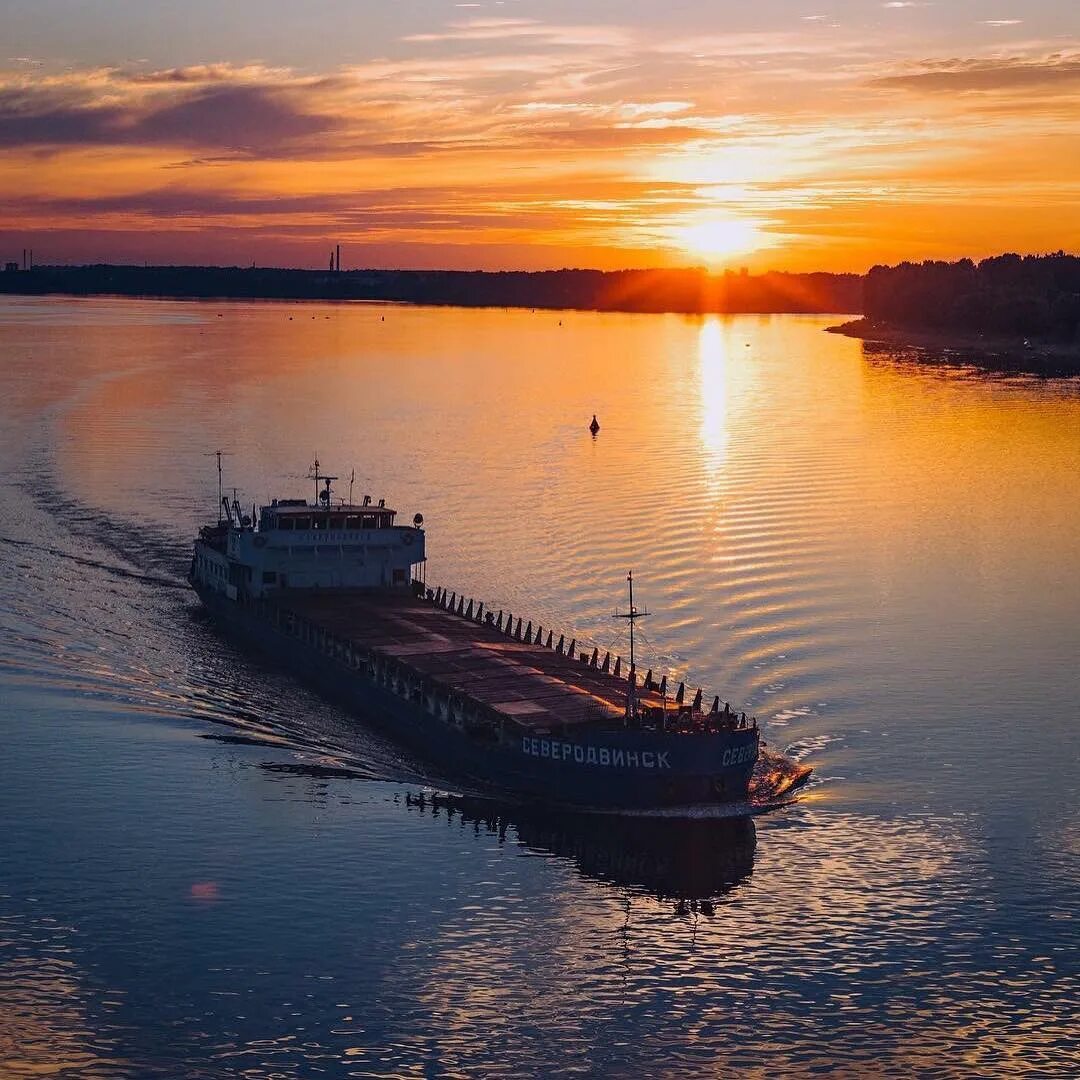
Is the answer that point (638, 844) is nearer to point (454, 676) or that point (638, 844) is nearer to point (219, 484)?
point (454, 676)

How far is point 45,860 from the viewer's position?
47.7m

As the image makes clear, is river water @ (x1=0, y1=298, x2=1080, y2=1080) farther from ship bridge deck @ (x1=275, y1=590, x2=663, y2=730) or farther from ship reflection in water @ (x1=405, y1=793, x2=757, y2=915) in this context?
ship bridge deck @ (x1=275, y1=590, x2=663, y2=730)

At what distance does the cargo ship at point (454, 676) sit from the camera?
51.0 metres

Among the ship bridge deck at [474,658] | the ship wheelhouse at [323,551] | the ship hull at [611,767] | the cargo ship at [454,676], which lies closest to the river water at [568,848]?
the ship hull at [611,767]

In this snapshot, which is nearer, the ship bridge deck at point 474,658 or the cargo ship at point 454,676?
the cargo ship at point 454,676

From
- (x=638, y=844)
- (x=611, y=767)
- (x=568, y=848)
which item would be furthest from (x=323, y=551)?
(x=638, y=844)

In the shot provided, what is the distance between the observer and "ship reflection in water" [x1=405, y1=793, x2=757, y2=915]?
1864 inches

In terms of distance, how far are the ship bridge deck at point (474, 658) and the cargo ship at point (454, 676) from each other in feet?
0.32

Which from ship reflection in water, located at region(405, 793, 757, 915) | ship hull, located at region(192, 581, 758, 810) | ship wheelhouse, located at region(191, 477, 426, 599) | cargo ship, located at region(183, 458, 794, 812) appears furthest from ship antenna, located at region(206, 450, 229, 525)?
ship reflection in water, located at region(405, 793, 757, 915)

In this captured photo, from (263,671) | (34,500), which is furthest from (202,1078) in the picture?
(34,500)

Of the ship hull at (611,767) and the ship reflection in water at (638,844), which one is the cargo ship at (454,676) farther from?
the ship reflection in water at (638,844)

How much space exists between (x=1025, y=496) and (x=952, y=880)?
7977 centimetres

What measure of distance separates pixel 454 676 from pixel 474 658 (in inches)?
122

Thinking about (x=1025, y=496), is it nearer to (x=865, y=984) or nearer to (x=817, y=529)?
(x=817, y=529)
